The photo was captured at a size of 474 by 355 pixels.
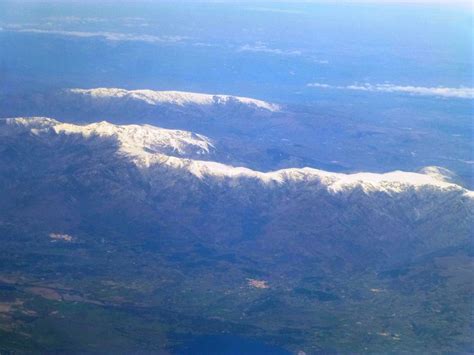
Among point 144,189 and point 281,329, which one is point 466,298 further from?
point 144,189

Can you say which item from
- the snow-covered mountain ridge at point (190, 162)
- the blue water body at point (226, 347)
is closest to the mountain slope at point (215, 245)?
the snow-covered mountain ridge at point (190, 162)

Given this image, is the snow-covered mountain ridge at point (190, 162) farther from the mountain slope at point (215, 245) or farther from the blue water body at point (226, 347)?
the blue water body at point (226, 347)

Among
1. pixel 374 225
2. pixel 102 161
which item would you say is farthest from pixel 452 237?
pixel 102 161

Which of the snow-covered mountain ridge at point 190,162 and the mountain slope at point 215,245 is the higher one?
the snow-covered mountain ridge at point 190,162

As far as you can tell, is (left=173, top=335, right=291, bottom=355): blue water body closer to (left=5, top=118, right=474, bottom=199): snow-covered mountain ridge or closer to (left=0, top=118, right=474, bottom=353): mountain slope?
(left=0, top=118, right=474, bottom=353): mountain slope

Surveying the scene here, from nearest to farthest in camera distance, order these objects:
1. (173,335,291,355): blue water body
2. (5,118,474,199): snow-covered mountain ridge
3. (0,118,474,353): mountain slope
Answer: (173,335,291,355): blue water body, (0,118,474,353): mountain slope, (5,118,474,199): snow-covered mountain ridge

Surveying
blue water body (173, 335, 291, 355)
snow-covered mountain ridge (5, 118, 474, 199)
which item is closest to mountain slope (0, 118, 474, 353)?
snow-covered mountain ridge (5, 118, 474, 199)

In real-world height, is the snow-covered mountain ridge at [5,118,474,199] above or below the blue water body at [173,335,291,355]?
above
